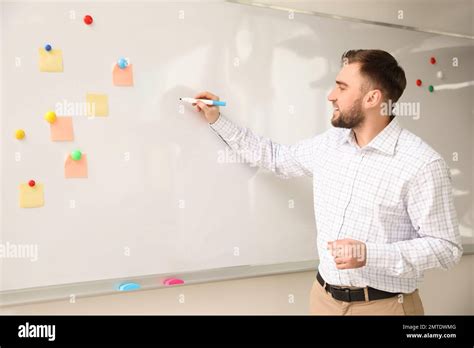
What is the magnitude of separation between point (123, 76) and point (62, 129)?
26 cm

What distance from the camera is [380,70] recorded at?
4.84ft

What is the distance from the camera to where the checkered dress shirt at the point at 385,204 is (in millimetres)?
1336

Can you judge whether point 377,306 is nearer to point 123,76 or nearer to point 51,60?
point 123,76

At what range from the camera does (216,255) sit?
162 centimetres

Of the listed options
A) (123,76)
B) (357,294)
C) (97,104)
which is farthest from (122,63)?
(357,294)

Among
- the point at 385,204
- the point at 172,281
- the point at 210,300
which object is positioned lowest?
the point at 210,300

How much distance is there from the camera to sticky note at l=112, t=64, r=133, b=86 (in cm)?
145

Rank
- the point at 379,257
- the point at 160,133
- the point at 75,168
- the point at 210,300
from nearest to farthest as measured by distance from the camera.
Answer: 1. the point at 379,257
2. the point at 75,168
3. the point at 160,133
4. the point at 210,300

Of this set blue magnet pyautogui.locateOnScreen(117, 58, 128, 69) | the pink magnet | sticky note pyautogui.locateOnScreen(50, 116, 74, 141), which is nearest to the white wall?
the pink magnet

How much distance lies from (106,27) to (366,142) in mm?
950

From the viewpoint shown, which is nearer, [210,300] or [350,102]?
[350,102]

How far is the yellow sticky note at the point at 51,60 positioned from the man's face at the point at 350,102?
2.99 ft

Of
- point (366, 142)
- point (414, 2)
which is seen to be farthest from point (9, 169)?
point (414, 2)
